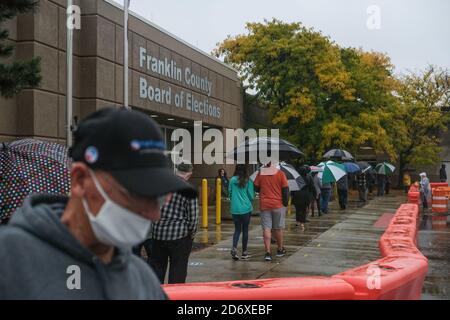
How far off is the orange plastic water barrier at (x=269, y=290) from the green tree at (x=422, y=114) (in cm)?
4006

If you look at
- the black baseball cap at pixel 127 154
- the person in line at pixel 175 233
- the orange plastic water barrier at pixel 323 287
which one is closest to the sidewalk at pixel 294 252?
the person in line at pixel 175 233

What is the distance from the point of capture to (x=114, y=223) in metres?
1.62

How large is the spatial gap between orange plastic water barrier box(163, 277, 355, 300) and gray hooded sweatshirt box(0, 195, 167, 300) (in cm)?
200

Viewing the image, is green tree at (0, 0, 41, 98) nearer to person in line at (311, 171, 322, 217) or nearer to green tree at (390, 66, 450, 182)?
person in line at (311, 171, 322, 217)

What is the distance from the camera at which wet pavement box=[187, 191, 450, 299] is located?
28.6ft

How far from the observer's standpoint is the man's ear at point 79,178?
1634 mm

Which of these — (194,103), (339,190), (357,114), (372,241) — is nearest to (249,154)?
(372,241)

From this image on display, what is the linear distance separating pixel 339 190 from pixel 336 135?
8.21 meters

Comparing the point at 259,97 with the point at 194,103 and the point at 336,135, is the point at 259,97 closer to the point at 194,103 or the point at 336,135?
the point at 336,135

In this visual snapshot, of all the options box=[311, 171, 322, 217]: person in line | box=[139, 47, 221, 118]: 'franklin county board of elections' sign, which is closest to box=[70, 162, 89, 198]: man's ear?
box=[139, 47, 221, 118]: 'franklin county board of elections' sign

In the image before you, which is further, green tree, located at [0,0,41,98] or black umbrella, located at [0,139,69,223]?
green tree, located at [0,0,41,98]

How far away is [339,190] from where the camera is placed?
22703mm

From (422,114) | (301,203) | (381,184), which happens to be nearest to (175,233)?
(301,203)
